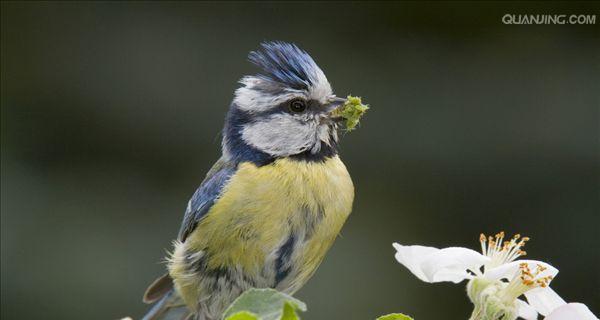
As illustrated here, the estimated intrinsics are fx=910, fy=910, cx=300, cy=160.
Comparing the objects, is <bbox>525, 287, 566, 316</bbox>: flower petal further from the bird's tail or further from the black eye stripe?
the bird's tail

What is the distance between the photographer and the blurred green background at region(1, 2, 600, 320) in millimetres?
2938

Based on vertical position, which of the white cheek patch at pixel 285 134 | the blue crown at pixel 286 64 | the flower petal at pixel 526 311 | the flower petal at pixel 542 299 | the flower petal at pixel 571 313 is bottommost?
the flower petal at pixel 526 311

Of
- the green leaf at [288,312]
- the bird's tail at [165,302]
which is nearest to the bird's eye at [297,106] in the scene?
the bird's tail at [165,302]

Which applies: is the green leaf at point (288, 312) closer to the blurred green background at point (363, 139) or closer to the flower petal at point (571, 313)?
the flower petal at point (571, 313)

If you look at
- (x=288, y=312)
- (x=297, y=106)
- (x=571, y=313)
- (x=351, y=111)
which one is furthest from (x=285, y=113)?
(x=288, y=312)

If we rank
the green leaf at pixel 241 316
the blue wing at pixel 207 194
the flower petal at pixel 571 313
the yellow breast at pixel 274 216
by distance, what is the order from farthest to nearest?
1. the blue wing at pixel 207 194
2. the yellow breast at pixel 274 216
3. the flower petal at pixel 571 313
4. the green leaf at pixel 241 316

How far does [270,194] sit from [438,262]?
77 cm

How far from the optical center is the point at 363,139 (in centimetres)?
304

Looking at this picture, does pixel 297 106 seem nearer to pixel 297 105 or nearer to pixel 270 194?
pixel 297 105

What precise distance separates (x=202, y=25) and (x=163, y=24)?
0.14m

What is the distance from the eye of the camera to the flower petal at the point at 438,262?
3.29 feet

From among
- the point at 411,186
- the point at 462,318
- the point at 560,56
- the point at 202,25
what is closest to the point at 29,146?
the point at 202,25

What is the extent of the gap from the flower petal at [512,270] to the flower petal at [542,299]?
0.07 ft

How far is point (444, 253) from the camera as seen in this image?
102 cm
